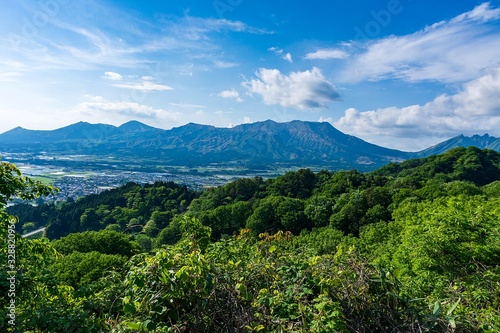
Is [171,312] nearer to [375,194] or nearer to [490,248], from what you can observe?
[490,248]

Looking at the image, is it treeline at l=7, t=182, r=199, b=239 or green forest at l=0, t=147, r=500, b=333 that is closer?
green forest at l=0, t=147, r=500, b=333

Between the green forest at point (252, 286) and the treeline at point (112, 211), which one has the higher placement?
the green forest at point (252, 286)

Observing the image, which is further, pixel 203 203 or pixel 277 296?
pixel 203 203

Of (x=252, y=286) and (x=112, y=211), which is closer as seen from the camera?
(x=252, y=286)

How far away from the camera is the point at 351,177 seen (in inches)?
1646

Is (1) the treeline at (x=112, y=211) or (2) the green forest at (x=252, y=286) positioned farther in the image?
(1) the treeline at (x=112, y=211)

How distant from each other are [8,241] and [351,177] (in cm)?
4145

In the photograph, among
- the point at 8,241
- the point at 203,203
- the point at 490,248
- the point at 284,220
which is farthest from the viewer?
the point at 203,203

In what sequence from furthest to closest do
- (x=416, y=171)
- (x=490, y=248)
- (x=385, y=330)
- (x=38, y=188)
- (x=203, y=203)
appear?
(x=416, y=171)
(x=203, y=203)
(x=490, y=248)
(x=38, y=188)
(x=385, y=330)

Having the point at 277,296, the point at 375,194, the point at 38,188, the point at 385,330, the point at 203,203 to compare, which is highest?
the point at 38,188

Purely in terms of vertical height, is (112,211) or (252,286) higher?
(252,286)

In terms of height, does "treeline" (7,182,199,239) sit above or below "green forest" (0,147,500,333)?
below

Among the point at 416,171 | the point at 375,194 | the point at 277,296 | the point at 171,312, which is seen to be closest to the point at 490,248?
the point at 277,296

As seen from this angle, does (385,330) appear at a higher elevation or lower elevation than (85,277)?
higher
